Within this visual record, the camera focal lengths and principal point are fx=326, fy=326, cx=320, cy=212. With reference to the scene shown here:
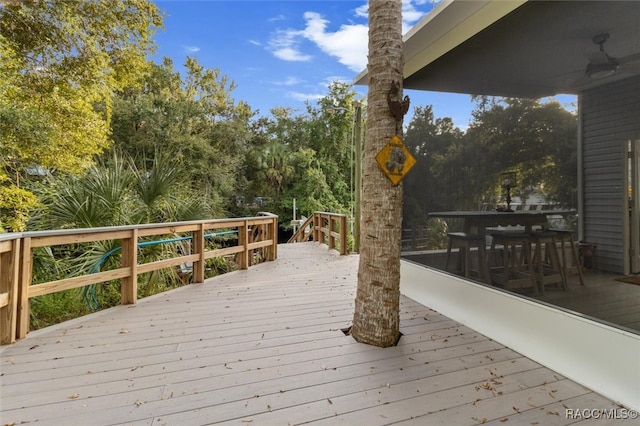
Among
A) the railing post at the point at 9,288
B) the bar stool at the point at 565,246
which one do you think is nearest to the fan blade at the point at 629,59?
the bar stool at the point at 565,246

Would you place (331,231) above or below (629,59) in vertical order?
below

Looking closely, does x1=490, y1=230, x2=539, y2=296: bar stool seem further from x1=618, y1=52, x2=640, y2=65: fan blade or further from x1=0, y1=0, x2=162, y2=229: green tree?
Answer: x1=0, y1=0, x2=162, y2=229: green tree

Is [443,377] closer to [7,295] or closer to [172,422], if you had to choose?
[172,422]

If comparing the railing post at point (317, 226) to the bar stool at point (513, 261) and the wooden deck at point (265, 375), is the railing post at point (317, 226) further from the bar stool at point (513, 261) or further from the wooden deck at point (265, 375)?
the bar stool at point (513, 261)

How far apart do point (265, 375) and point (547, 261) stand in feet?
7.66

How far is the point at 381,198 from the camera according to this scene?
269 centimetres

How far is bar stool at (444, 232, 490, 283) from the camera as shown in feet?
10.4

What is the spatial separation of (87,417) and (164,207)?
3931mm

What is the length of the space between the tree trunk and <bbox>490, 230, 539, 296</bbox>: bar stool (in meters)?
1.02

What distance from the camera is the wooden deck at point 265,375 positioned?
1.86 metres

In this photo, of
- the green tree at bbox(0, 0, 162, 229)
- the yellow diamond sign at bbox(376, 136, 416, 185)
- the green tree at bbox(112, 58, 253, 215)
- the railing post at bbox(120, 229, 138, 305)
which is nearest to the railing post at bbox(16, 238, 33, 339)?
the railing post at bbox(120, 229, 138, 305)

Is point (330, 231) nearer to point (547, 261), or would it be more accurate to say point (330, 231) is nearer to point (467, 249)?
point (467, 249)

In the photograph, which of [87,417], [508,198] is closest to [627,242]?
[508,198]

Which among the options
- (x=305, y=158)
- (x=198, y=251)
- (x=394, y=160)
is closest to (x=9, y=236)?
(x=198, y=251)
